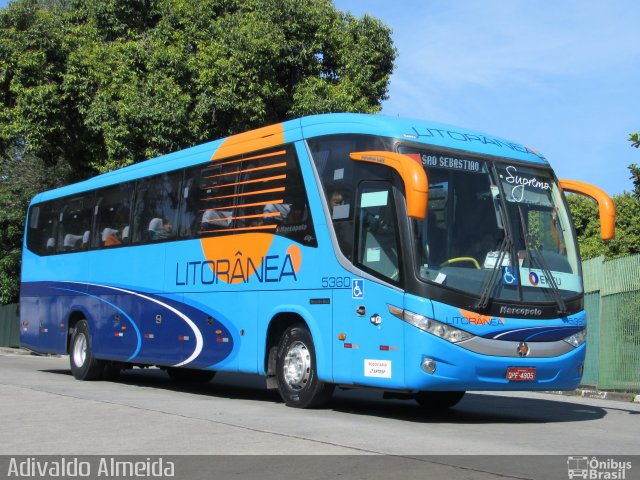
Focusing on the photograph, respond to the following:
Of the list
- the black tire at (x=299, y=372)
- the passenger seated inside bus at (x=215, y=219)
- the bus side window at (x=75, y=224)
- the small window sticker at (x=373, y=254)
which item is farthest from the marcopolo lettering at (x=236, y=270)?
the bus side window at (x=75, y=224)

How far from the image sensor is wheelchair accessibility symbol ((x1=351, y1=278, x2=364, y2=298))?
10578 mm

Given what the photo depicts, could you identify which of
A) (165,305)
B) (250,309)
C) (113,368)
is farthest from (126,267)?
(250,309)

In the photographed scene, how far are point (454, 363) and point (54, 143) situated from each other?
65.7 ft

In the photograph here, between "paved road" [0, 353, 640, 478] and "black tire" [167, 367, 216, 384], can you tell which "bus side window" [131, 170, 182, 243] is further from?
"black tire" [167, 367, 216, 384]

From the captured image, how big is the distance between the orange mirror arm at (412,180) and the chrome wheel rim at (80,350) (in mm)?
9232

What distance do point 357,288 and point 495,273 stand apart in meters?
1.61

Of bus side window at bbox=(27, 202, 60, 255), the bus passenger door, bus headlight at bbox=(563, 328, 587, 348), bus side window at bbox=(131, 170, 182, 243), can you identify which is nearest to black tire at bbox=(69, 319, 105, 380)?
bus side window at bbox=(27, 202, 60, 255)

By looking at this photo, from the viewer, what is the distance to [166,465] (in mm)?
7152

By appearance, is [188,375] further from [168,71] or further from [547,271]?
[168,71]

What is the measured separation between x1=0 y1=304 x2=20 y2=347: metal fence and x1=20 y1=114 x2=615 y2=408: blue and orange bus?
25.6m

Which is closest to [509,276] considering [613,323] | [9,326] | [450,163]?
[450,163]

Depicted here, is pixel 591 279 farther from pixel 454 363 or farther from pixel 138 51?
pixel 138 51

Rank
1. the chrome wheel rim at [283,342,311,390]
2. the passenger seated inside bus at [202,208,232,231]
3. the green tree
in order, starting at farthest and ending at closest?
the green tree, the passenger seated inside bus at [202,208,232,231], the chrome wheel rim at [283,342,311,390]

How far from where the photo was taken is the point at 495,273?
402 inches
